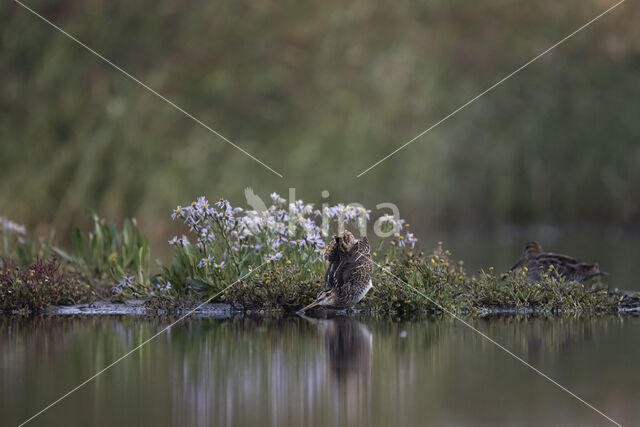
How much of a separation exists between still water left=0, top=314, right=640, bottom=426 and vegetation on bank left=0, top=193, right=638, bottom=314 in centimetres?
51

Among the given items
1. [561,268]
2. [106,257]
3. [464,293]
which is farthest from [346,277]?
[106,257]

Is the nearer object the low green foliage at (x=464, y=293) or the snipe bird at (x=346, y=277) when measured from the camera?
the snipe bird at (x=346, y=277)

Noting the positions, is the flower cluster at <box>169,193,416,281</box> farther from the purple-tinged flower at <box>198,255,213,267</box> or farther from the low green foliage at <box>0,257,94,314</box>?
the low green foliage at <box>0,257,94,314</box>

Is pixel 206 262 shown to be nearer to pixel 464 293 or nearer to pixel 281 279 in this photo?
pixel 281 279

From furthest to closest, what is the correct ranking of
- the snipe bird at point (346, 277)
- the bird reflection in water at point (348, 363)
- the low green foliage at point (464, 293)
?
1. the low green foliage at point (464, 293)
2. the snipe bird at point (346, 277)
3. the bird reflection in water at point (348, 363)

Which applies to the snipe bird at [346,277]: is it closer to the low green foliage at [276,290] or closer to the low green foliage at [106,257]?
the low green foliage at [276,290]

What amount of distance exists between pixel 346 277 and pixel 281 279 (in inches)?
31.7

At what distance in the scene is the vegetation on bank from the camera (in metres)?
9.84

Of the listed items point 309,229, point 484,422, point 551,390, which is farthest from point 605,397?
point 309,229

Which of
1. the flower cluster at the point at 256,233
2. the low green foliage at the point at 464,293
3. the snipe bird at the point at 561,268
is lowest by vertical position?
the low green foliage at the point at 464,293

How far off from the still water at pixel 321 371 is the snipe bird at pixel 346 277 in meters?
0.24

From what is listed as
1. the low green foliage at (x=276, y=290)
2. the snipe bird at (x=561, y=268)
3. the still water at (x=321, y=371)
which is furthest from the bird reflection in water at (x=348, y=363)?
the snipe bird at (x=561, y=268)

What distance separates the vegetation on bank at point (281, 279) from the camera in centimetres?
984

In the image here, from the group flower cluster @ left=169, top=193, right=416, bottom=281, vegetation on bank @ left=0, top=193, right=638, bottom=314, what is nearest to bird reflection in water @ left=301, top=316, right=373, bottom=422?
vegetation on bank @ left=0, top=193, right=638, bottom=314
